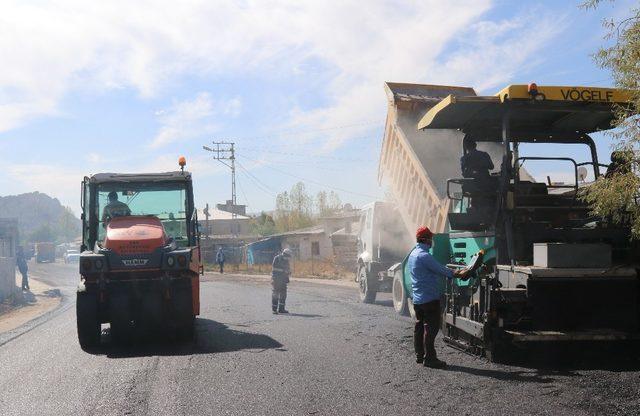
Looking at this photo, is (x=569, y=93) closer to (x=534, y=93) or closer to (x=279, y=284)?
(x=534, y=93)

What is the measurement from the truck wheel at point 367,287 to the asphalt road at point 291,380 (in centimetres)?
510

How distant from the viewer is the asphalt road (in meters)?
5.04

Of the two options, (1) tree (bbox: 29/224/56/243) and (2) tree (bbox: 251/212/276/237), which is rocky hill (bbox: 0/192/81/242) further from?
(2) tree (bbox: 251/212/276/237)

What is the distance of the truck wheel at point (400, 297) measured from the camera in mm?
11251

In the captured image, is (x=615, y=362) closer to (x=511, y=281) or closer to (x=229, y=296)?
(x=511, y=281)

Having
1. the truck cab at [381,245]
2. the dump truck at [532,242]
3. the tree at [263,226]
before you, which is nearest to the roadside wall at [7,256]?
the truck cab at [381,245]

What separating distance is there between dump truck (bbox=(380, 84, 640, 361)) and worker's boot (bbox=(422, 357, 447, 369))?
0.49m

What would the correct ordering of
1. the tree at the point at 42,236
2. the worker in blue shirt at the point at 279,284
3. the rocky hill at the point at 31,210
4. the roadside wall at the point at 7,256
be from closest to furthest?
the worker in blue shirt at the point at 279,284, the roadside wall at the point at 7,256, the tree at the point at 42,236, the rocky hill at the point at 31,210

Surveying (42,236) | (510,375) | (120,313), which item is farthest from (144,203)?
(42,236)

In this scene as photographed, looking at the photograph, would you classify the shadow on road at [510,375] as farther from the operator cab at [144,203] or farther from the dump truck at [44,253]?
the dump truck at [44,253]

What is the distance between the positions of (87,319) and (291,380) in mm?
3321

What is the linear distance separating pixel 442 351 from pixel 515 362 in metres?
1.08

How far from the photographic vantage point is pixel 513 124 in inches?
295

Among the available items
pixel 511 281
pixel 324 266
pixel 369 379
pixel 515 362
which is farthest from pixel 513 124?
pixel 324 266
